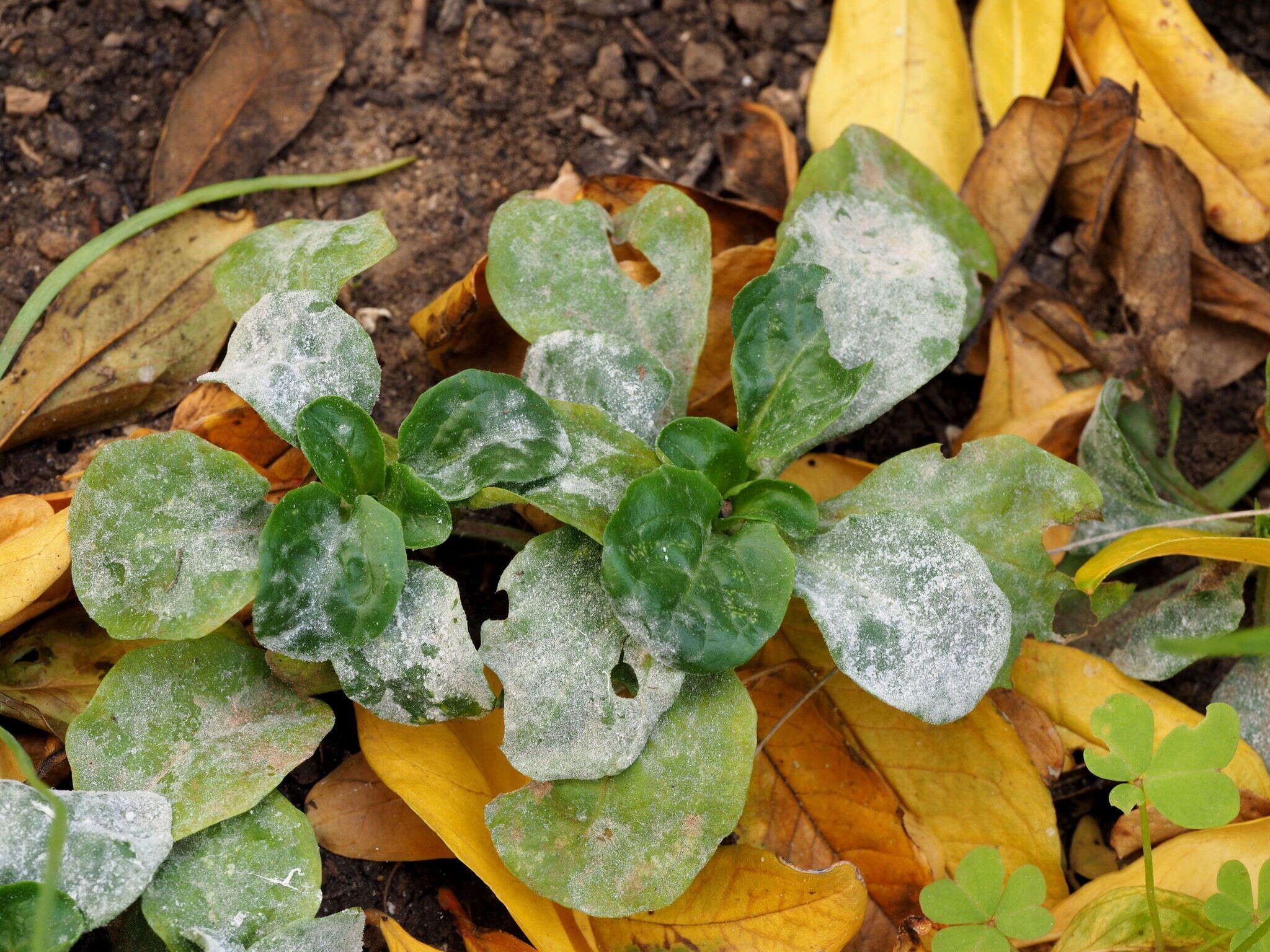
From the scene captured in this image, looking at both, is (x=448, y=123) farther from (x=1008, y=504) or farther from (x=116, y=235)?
(x=1008, y=504)

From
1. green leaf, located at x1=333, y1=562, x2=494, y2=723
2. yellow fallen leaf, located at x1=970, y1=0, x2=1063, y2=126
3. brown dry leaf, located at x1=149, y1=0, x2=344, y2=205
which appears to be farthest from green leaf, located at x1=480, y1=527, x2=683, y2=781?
yellow fallen leaf, located at x1=970, y1=0, x2=1063, y2=126

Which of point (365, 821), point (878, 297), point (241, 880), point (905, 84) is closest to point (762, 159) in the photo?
point (905, 84)

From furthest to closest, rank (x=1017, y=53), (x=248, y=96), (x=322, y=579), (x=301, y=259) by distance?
(x=1017, y=53)
(x=248, y=96)
(x=301, y=259)
(x=322, y=579)

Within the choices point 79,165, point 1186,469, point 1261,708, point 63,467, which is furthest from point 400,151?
point 1261,708

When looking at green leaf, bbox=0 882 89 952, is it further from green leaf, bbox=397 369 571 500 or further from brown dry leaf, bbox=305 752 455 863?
green leaf, bbox=397 369 571 500

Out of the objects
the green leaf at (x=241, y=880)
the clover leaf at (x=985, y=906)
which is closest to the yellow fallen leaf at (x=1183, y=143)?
the clover leaf at (x=985, y=906)

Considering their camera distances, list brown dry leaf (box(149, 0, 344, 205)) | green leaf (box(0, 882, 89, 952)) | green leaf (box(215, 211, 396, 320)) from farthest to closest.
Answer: brown dry leaf (box(149, 0, 344, 205))
green leaf (box(215, 211, 396, 320))
green leaf (box(0, 882, 89, 952))

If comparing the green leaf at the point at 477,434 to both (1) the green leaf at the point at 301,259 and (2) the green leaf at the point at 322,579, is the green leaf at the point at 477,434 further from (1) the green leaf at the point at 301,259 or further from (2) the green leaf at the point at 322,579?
(1) the green leaf at the point at 301,259
